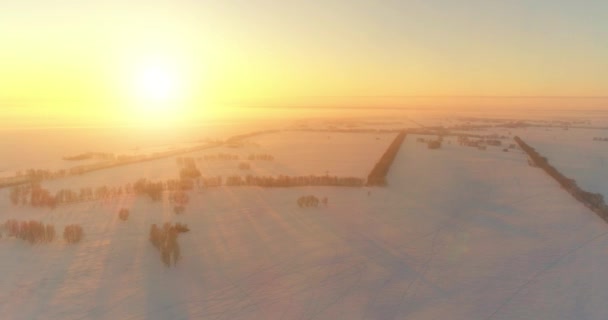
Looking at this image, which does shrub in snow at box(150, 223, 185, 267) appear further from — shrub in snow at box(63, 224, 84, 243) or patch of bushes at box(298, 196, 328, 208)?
patch of bushes at box(298, 196, 328, 208)

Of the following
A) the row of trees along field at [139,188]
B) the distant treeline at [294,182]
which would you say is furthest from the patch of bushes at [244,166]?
the distant treeline at [294,182]

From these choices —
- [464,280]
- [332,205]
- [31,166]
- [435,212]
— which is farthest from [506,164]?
[31,166]

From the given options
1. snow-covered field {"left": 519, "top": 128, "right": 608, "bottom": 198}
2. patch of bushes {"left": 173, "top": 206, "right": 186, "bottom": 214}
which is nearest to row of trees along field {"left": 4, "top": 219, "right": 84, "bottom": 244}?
patch of bushes {"left": 173, "top": 206, "right": 186, "bottom": 214}

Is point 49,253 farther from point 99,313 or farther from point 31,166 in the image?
point 31,166

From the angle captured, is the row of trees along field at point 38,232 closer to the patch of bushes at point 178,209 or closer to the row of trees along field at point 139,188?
the row of trees along field at point 139,188

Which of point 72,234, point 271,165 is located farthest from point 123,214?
point 271,165

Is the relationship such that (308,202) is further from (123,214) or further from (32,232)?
(32,232)

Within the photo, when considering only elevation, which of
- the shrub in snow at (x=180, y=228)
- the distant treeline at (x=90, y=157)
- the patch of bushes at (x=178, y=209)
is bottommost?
the shrub in snow at (x=180, y=228)
